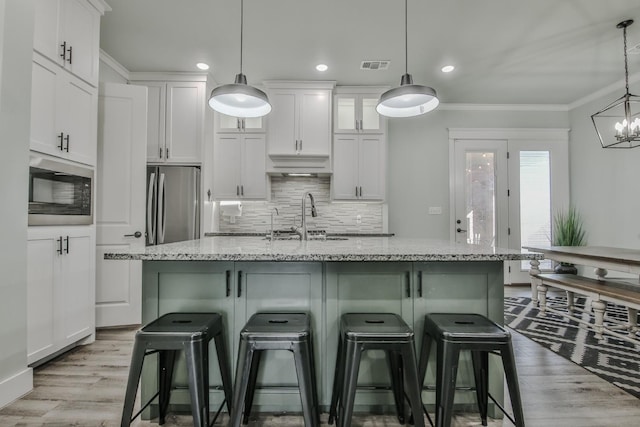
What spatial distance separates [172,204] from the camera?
3.54 meters

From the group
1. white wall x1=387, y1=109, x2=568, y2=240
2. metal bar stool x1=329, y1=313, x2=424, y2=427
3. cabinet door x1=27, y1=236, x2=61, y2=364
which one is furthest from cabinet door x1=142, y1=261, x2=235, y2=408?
white wall x1=387, y1=109, x2=568, y2=240

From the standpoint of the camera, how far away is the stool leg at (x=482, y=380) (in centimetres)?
170

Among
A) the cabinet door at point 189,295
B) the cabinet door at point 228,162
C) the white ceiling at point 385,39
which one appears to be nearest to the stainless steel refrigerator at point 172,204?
the cabinet door at point 228,162

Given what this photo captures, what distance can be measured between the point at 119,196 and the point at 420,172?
12.9 feet

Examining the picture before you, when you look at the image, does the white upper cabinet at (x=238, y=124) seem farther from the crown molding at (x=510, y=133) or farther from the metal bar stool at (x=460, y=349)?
the metal bar stool at (x=460, y=349)

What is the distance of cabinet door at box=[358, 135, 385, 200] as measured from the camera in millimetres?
→ 4180

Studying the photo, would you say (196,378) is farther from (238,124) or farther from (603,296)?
(238,124)

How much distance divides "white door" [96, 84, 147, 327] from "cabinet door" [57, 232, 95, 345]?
1.35 ft

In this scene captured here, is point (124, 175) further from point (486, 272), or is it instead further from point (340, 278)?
point (486, 272)

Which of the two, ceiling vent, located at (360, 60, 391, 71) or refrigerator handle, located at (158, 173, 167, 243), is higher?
ceiling vent, located at (360, 60, 391, 71)

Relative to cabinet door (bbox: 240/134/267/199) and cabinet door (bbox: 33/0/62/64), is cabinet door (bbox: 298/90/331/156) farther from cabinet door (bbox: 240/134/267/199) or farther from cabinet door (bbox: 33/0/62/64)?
cabinet door (bbox: 33/0/62/64)

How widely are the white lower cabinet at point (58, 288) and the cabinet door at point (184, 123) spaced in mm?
1377

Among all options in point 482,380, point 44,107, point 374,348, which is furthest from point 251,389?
point 44,107

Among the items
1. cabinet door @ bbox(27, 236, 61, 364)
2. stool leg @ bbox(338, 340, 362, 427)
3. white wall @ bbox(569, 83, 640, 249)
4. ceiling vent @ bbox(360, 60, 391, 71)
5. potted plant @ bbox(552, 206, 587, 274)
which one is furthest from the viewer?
white wall @ bbox(569, 83, 640, 249)
